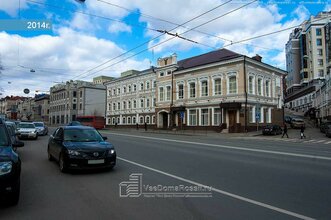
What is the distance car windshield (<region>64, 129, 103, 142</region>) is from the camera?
998 centimetres

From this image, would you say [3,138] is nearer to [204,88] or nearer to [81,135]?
[81,135]

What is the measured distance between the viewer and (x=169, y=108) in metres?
46.9

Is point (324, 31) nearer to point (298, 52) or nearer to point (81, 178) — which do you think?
point (298, 52)

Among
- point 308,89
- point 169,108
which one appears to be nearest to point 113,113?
point 169,108

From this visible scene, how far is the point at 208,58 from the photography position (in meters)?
44.1

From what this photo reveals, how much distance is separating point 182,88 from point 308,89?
1982 inches

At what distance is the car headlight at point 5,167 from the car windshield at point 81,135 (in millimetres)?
4410

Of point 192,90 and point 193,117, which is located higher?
point 192,90

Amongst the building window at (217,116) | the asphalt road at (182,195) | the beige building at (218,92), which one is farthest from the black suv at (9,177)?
the building window at (217,116)

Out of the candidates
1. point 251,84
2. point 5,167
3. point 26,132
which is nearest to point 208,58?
point 251,84

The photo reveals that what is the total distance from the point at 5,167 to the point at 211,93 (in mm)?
37074

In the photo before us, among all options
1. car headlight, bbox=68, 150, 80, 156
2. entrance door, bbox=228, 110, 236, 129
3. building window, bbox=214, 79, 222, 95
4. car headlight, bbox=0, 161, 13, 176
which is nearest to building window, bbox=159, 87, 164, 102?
building window, bbox=214, 79, 222, 95

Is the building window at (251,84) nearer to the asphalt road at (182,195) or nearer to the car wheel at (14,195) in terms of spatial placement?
the asphalt road at (182,195)

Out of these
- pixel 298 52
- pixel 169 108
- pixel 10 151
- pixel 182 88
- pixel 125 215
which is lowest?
pixel 125 215
